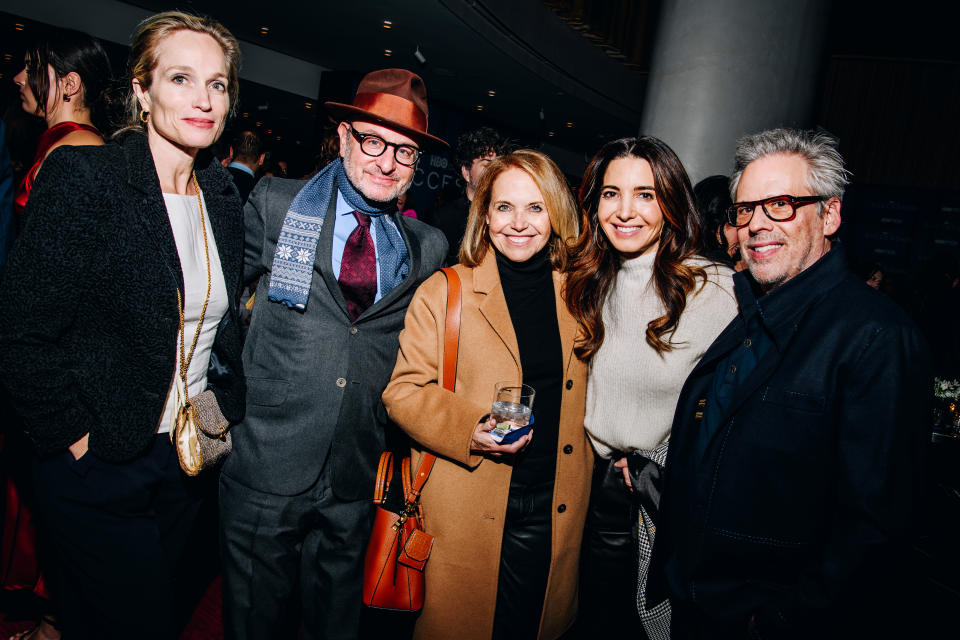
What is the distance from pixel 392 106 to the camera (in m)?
2.10

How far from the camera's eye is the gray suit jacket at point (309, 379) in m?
1.90

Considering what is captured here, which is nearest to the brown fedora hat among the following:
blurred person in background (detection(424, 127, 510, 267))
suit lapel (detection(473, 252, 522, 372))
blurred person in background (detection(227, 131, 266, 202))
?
suit lapel (detection(473, 252, 522, 372))

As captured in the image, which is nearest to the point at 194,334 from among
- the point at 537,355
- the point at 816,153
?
the point at 537,355

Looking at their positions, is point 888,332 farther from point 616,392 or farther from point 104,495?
point 104,495

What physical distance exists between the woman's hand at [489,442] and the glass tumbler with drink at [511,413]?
19mm

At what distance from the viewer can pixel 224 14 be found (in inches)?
291

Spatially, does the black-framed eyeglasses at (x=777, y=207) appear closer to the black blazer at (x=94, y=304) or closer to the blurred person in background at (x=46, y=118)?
the black blazer at (x=94, y=304)

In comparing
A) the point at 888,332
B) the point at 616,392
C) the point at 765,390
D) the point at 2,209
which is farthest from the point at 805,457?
the point at 2,209

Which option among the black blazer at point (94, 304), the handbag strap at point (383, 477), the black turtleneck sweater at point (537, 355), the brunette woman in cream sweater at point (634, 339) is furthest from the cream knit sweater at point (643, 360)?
the black blazer at point (94, 304)

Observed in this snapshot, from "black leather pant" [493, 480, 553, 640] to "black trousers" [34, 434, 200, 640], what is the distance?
3.68 feet

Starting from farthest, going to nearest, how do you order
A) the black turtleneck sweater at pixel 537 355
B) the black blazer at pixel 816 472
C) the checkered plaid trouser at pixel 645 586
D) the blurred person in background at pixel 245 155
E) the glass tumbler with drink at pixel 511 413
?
the blurred person in background at pixel 245 155 → the black turtleneck sweater at pixel 537 355 → the checkered plaid trouser at pixel 645 586 → the glass tumbler with drink at pixel 511 413 → the black blazer at pixel 816 472

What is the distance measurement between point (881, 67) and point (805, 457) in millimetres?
11863

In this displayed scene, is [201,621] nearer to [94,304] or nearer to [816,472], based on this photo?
[94,304]

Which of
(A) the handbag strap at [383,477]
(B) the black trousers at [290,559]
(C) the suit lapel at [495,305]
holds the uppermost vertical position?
(C) the suit lapel at [495,305]
